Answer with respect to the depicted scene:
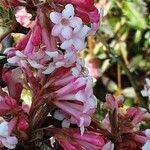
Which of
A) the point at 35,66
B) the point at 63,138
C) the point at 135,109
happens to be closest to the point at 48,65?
the point at 35,66

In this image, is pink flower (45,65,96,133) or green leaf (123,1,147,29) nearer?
pink flower (45,65,96,133)

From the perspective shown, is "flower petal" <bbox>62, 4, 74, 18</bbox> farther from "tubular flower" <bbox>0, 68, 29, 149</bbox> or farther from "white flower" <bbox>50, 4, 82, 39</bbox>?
"tubular flower" <bbox>0, 68, 29, 149</bbox>

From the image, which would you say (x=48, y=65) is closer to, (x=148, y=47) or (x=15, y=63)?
(x=15, y=63)

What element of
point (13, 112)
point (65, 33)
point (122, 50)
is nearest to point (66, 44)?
point (65, 33)

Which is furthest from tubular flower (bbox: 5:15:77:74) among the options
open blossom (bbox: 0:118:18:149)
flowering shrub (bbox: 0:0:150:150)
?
open blossom (bbox: 0:118:18:149)

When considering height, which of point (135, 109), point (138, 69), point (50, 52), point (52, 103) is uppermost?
point (50, 52)

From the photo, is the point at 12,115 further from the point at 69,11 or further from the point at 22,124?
the point at 69,11

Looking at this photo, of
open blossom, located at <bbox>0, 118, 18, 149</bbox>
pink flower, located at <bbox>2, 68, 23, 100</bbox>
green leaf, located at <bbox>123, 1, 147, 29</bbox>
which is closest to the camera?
open blossom, located at <bbox>0, 118, 18, 149</bbox>
